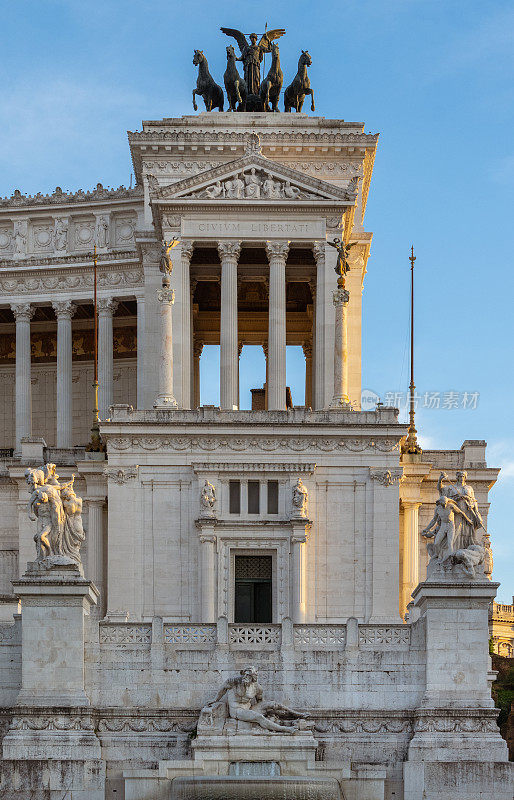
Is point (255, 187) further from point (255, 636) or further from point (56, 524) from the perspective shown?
point (255, 636)

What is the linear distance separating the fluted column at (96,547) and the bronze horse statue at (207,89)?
28.0 m

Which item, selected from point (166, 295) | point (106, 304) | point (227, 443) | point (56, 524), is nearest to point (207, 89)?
point (106, 304)

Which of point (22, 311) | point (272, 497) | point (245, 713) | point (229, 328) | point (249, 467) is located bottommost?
point (245, 713)

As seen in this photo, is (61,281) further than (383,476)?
Yes

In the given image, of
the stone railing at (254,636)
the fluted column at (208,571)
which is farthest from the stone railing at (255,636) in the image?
the fluted column at (208,571)

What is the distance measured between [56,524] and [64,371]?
42.8 meters

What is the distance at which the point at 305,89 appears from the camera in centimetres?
9550

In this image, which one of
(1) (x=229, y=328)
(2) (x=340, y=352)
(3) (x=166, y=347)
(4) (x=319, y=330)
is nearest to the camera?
(3) (x=166, y=347)

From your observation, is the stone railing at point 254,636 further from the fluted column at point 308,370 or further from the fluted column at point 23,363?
the fluted column at point 23,363

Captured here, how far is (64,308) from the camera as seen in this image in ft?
322

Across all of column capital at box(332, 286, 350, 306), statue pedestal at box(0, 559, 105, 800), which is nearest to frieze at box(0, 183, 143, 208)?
column capital at box(332, 286, 350, 306)

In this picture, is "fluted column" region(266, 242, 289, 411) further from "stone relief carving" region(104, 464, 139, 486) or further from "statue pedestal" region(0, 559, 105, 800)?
"statue pedestal" region(0, 559, 105, 800)

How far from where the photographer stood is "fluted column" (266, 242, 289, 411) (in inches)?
3204

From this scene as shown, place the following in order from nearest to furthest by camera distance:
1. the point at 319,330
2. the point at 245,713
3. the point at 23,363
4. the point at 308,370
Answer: the point at 245,713 < the point at 319,330 < the point at 308,370 < the point at 23,363
